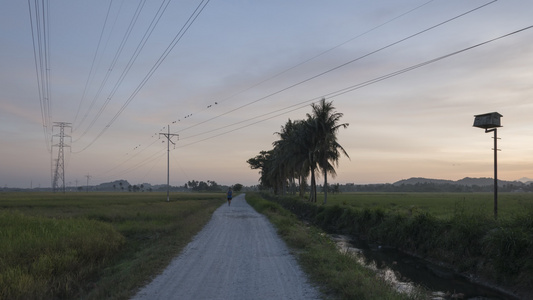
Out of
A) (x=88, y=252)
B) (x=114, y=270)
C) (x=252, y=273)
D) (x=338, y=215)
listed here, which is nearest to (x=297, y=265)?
(x=252, y=273)

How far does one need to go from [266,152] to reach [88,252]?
7255 cm

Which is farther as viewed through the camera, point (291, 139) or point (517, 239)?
point (291, 139)

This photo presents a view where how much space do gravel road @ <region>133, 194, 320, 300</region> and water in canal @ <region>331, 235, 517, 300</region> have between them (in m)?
2.55

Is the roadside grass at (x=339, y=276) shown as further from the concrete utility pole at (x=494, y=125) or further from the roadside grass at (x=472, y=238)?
the concrete utility pole at (x=494, y=125)

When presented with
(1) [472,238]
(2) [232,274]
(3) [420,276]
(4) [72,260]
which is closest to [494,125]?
(1) [472,238]

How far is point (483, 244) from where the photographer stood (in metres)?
11.8

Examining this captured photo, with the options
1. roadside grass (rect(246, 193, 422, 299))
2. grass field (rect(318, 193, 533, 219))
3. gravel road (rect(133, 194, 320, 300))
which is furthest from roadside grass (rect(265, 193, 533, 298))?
gravel road (rect(133, 194, 320, 300))

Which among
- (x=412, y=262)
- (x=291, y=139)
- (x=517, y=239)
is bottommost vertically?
(x=412, y=262)

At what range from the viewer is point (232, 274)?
912 centimetres

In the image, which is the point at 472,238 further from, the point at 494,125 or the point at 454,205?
the point at 454,205

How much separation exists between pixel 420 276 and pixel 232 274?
6.55m

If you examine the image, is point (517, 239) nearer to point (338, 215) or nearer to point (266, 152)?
point (338, 215)

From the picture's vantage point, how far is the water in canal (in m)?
9.86

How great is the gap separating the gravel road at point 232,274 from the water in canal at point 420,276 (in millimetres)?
2549
